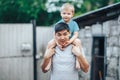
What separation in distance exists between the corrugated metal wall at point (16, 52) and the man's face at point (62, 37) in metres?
9.25

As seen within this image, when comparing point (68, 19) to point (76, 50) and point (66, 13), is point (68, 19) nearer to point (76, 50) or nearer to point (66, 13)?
point (66, 13)

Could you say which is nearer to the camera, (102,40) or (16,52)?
(102,40)

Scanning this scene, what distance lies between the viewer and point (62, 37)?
3732 millimetres

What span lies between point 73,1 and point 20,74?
8640 millimetres

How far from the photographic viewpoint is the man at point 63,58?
12.1ft

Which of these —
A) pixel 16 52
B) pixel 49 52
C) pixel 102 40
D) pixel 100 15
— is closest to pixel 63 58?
pixel 49 52

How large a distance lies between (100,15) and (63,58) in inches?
298

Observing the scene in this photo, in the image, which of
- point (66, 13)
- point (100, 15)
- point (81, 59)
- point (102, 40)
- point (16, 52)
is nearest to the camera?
point (81, 59)

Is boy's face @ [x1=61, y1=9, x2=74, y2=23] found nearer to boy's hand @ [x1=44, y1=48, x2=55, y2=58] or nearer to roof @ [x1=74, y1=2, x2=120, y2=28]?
boy's hand @ [x1=44, y1=48, x2=55, y2=58]

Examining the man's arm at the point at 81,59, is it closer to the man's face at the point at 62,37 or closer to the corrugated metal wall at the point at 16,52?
the man's face at the point at 62,37

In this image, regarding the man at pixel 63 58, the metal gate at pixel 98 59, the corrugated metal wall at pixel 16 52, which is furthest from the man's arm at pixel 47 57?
the corrugated metal wall at pixel 16 52

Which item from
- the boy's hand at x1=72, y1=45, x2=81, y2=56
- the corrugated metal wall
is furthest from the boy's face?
the corrugated metal wall

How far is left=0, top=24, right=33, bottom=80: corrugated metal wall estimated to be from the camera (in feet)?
42.3

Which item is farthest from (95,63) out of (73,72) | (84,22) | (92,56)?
(73,72)
